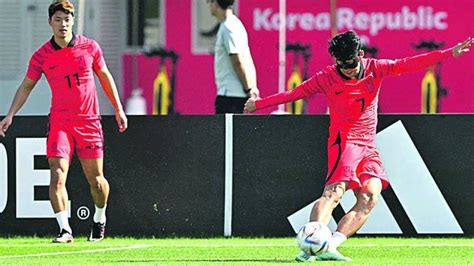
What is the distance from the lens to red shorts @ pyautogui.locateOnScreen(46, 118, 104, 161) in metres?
11.5

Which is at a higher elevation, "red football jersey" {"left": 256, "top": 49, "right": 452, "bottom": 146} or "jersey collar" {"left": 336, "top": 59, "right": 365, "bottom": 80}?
"jersey collar" {"left": 336, "top": 59, "right": 365, "bottom": 80}

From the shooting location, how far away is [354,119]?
10.0 meters

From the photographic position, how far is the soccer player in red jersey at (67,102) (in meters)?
11.4

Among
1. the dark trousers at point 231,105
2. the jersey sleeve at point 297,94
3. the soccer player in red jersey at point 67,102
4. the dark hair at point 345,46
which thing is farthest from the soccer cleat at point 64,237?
the dark hair at point 345,46

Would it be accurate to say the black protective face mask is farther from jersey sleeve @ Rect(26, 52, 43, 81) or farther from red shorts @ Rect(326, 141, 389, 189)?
jersey sleeve @ Rect(26, 52, 43, 81)

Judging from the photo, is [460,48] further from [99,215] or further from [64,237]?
[64,237]


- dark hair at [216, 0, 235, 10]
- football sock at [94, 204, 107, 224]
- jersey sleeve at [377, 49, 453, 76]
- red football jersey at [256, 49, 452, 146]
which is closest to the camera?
jersey sleeve at [377, 49, 453, 76]

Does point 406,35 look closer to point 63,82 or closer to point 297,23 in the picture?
point 297,23

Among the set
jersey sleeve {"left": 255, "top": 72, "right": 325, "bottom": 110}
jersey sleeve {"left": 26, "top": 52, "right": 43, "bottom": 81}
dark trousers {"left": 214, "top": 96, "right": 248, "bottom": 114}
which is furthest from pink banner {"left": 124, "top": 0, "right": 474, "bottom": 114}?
jersey sleeve {"left": 255, "top": 72, "right": 325, "bottom": 110}

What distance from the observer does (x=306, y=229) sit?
947 cm

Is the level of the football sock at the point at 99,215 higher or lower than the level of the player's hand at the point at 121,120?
lower

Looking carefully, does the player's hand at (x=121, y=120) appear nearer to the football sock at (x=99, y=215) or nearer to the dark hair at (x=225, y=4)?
the football sock at (x=99, y=215)

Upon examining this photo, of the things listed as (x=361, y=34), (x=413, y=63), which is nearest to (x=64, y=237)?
(x=413, y=63)

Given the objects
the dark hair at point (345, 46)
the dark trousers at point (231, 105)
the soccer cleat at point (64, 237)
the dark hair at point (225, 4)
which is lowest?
the soccer cleat at point (64, 237)
